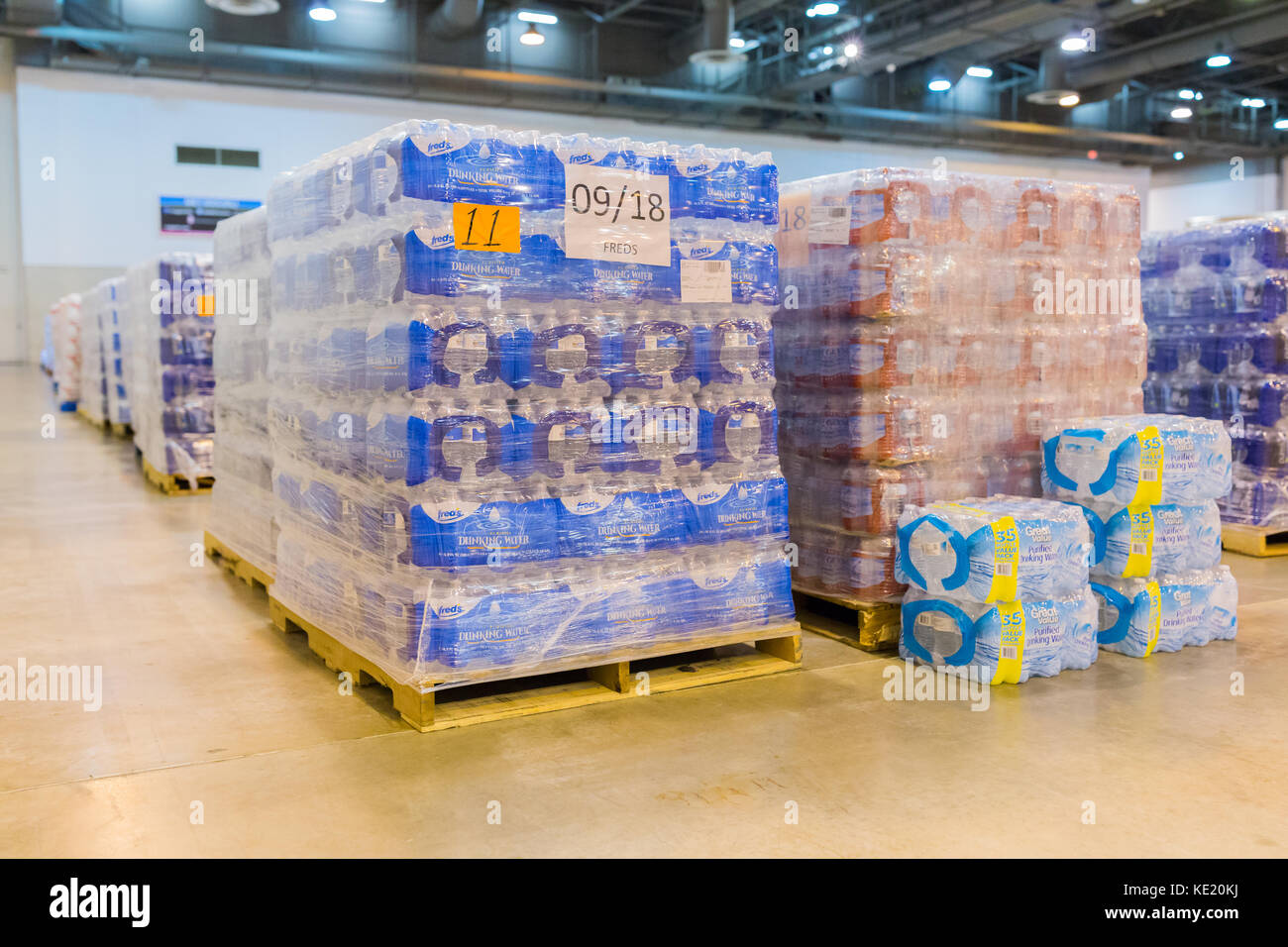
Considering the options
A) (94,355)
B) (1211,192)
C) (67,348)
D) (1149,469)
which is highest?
(1211,192)

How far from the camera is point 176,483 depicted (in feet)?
32.4

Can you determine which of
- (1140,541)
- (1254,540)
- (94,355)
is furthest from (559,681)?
(94,355)

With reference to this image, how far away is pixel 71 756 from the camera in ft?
12.3

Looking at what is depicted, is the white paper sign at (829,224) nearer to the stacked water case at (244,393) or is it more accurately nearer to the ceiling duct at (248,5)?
the stacked water case at (244,393)

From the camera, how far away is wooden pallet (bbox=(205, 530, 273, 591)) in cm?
587

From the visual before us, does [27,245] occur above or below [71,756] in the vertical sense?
above

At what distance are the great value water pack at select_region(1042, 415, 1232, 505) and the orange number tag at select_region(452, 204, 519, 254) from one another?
2710 millimetres

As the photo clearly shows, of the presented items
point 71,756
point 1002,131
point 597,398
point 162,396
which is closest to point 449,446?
point 597,398

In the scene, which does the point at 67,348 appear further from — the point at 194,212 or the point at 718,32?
the point at 718,32

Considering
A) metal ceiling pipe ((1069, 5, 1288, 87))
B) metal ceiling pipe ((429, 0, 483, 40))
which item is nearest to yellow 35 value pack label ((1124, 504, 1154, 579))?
metal ceiling pipe ((429, 0, 483, 40))

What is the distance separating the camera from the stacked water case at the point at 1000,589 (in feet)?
14.6

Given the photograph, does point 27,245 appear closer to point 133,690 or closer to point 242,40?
point 242,40

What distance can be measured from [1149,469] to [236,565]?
4.73 meters

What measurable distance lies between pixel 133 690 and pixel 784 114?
21.1 meters
